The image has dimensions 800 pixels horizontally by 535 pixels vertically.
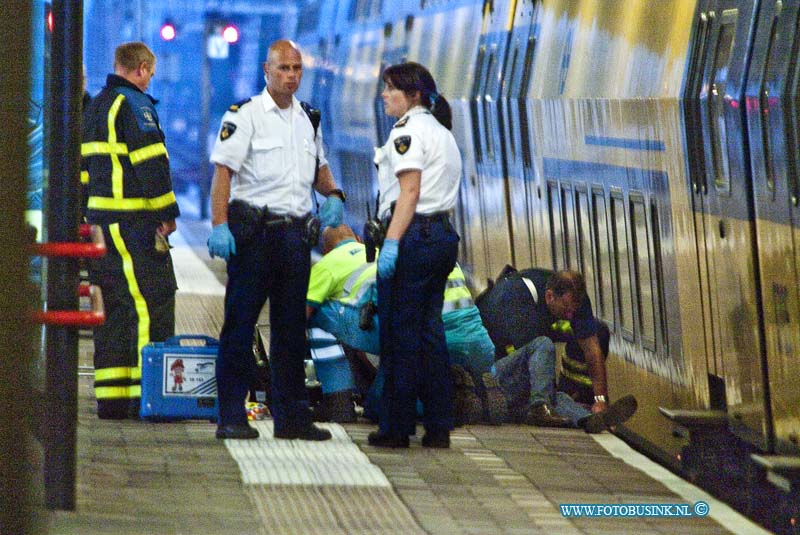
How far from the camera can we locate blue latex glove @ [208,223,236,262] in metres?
6.59

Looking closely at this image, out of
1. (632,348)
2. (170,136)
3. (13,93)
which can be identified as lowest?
(632,348)

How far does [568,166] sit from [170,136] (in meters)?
28.0

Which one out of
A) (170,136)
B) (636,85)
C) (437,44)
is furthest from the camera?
(170,136)

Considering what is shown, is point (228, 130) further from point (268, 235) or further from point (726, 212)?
point (726, 212)

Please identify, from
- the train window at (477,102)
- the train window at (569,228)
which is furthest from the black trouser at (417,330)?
the train window at (477,102)

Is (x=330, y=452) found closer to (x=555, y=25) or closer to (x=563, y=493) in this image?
(x=563, y=493)

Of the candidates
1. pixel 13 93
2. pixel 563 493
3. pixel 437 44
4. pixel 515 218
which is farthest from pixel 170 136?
pixel 13 93

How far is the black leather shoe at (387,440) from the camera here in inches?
270

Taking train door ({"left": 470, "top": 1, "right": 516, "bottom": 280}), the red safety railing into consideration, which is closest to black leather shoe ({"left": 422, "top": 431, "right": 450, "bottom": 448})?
the red safety railing

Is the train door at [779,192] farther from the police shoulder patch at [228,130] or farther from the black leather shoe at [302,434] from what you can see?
the police shoulder patch at [228,130]

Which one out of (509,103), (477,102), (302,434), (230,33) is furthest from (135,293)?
(230,33)

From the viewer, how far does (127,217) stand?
24.4 feet

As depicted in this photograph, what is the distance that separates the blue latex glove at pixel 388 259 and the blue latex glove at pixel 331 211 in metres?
0.43

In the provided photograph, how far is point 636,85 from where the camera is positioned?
24.7ft
